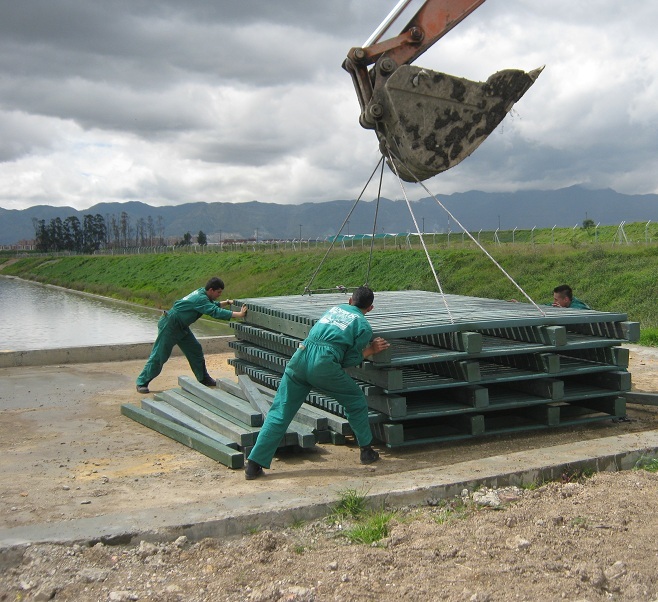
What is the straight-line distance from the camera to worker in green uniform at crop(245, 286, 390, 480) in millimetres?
5660

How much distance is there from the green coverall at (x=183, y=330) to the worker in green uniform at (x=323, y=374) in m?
3.34

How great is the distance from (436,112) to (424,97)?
0.19 metres

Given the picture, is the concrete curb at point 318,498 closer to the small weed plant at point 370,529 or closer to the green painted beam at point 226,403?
the small weed plant at point 370,529

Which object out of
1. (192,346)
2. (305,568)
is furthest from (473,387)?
(192,346)

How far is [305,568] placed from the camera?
413cm

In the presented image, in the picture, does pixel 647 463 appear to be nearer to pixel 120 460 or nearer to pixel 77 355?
pixel 120 460

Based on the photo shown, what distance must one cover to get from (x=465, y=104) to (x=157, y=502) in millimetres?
4603

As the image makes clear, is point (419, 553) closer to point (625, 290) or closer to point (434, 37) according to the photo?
point (434, 37)

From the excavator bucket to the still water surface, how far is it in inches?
546

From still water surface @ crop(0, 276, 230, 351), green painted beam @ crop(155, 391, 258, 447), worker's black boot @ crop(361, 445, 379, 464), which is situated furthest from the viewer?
still water surface @ crop(0, 276, 230, 351)

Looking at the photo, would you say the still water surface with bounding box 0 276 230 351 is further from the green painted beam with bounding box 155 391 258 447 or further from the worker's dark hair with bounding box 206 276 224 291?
the green painted beam with bounding box 155 391 258 447

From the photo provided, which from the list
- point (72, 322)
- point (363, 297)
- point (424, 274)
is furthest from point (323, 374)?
point (72, 322)

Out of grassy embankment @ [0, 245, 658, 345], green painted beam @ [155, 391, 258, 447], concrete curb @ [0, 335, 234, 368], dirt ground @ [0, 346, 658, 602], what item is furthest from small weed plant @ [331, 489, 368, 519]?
concrete curb @ [0, 335, 234, 368]

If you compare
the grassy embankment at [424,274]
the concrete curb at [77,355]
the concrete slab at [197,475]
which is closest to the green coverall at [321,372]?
the concrete slab at [197,475]
